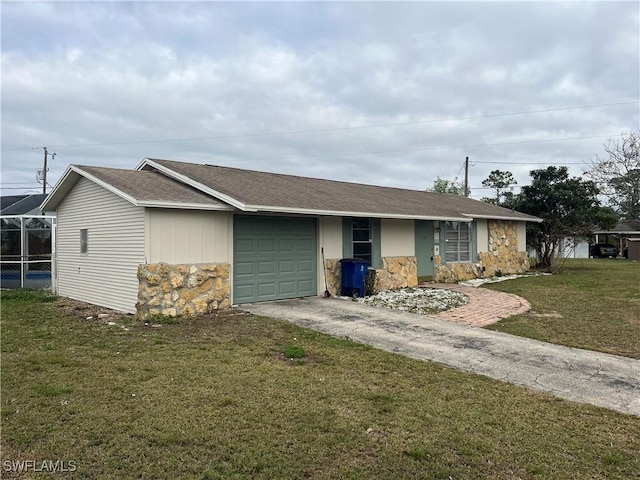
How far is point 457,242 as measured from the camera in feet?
55.1

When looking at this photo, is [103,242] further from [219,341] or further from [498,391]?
[498,391]

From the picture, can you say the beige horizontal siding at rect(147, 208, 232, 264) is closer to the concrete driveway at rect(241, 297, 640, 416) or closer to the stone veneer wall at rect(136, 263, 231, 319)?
the stone veneer wall at rect(136, 263, 231, 319)

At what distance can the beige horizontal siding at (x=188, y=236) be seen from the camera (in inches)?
355

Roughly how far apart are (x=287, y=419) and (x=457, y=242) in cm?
1383

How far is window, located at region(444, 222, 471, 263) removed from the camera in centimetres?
1633

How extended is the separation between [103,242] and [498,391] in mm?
9096

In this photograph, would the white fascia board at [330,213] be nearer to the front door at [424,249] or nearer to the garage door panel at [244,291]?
the front door at [424,249]

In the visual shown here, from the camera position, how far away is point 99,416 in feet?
13.6

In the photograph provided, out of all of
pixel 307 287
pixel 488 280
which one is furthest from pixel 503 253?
pixel 307 287

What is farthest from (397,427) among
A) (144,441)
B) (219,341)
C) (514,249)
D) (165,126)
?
(165,126)

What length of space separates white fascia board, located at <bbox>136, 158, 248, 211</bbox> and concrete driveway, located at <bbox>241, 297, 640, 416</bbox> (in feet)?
7.65

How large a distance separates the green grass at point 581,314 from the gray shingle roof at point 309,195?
3625mm

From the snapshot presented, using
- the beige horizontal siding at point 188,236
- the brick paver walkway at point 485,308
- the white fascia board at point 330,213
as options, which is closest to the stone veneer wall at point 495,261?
the brick paver walkway at point 485,308

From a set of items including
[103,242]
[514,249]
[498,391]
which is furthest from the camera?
[514,249]
